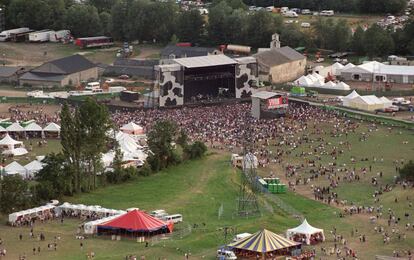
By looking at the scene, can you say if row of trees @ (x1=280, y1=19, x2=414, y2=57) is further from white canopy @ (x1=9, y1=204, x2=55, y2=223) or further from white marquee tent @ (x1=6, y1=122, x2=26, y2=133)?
white canopy @ (x1=9, y1=204, x2=55, y2=223)

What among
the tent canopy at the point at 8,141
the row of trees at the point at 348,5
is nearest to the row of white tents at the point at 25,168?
the tent canopy at the point at 8,141

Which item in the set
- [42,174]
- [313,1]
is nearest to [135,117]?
→ [42,174]

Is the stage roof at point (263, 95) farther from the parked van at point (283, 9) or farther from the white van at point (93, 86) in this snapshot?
the parked van at point (283, 9)

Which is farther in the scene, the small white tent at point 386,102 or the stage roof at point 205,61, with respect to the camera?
the stage roof at point 205,61

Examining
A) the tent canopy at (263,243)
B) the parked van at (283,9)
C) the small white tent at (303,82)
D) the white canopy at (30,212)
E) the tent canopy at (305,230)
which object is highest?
the tent canopy at (263,243)

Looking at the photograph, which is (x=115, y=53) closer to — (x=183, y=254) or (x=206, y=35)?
(x=206, y=35)

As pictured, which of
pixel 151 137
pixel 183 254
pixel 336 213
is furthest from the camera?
pixel 151 137

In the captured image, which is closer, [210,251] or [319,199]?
[210,251]

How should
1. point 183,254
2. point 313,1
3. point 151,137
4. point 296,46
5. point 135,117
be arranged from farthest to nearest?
point 313,1 → point 296,46 → point 135,117 → point 151,137 → point 183,254
